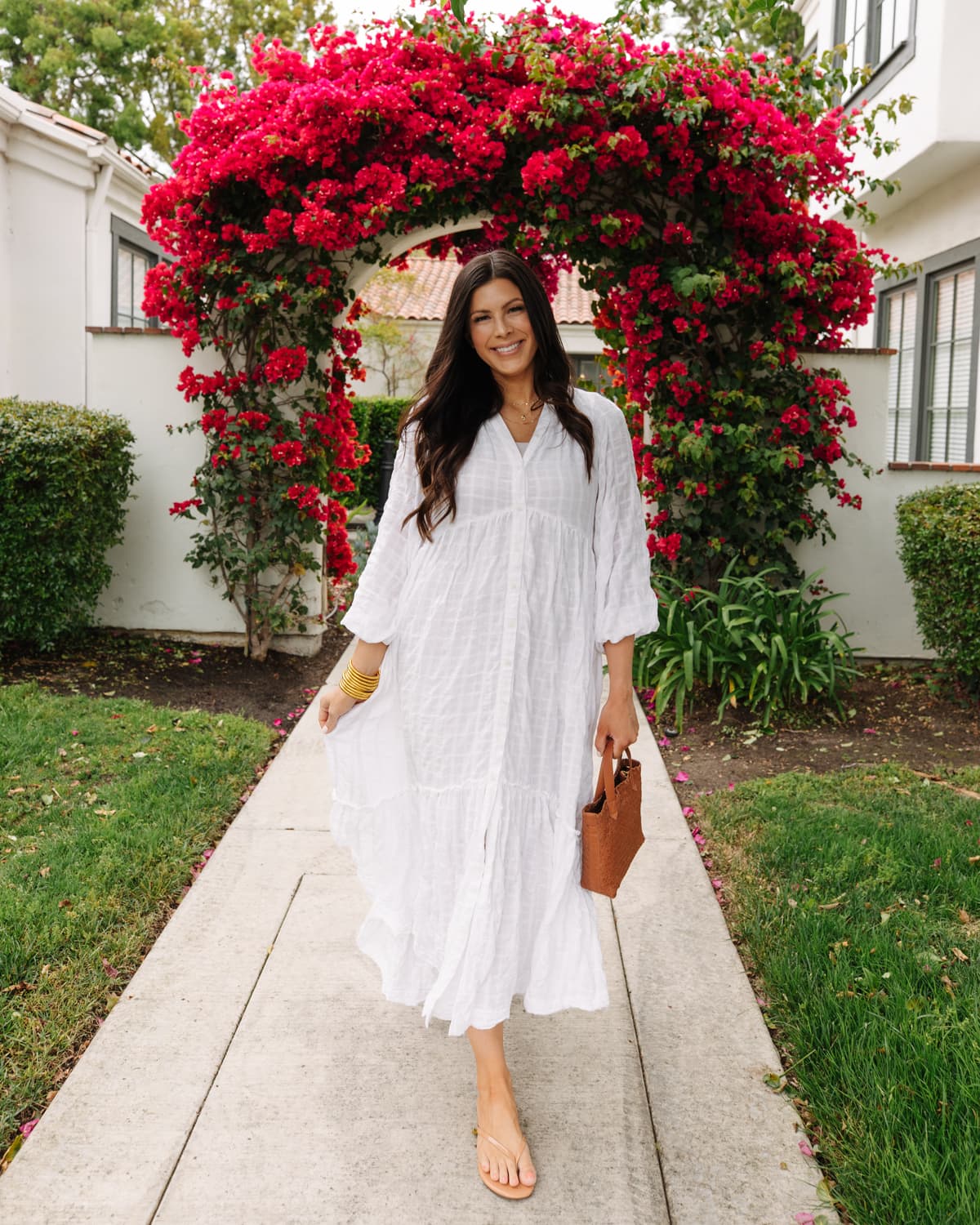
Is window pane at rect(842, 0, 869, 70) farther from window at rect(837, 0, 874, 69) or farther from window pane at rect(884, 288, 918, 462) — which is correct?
window pane at rect(884, 288, 918, 462)

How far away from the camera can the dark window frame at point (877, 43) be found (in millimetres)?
7746

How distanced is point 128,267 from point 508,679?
1038 centimetres

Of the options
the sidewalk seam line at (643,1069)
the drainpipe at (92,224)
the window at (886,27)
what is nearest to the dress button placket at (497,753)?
the sidewalk seam line at (643,1069)

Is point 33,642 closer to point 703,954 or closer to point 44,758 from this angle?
point 44,758

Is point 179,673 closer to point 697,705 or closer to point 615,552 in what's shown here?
point 697,705

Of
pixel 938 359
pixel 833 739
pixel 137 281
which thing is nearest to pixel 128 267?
pixel 137 281

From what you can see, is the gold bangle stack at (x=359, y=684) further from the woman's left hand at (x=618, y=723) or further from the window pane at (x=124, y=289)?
the window pane at (x=124, y=289)

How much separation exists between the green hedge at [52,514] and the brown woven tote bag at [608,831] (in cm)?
441

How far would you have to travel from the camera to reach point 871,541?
6520 mm

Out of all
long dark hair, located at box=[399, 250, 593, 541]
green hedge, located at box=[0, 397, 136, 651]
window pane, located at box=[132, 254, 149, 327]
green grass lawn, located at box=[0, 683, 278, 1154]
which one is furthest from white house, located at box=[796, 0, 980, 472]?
window pane, located at box=[132, 254, 149, 327]

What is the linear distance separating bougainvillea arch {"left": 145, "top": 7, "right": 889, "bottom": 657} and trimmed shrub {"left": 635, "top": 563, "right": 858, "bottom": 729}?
43cm

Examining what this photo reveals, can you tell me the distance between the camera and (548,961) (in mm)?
2291

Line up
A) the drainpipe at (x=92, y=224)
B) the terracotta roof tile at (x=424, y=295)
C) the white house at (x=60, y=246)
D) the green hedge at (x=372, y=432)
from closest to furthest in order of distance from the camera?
the white house at (x=60, y=246) → the drainpipe at (x=92, y=224) → the green hedge at (x=372, y=432) → the terracotta roof tile at (x=424, y=295)

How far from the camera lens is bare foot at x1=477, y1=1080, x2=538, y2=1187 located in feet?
7.16
